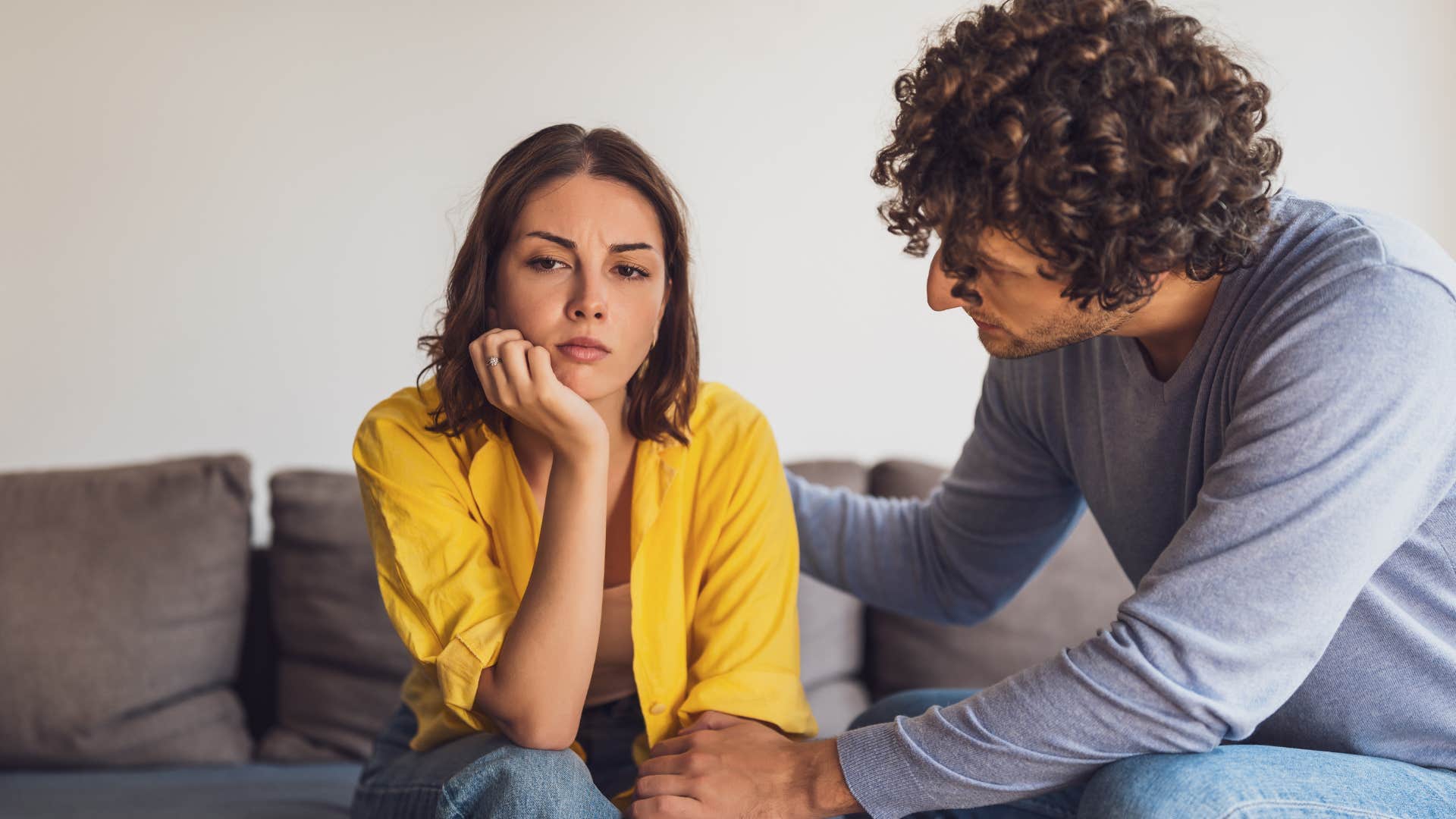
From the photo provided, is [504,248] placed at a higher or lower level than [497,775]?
Result: higher

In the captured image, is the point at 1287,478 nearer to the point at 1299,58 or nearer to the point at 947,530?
the point at 947,530

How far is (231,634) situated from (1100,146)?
5.74 ft

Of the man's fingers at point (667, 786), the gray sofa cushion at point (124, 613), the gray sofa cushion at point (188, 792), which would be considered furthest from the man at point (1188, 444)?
the gray sofa cushion at point (124, 613)

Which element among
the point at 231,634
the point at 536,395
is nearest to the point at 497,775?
the point at 536,395

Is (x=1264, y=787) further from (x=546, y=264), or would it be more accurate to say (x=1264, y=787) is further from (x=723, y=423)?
(x=546, y=264)

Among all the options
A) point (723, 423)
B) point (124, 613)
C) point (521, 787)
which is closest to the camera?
point (521, 787)

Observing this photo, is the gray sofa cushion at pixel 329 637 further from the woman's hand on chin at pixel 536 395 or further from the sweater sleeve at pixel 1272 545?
the sweater sleeve at pixel 1272 545

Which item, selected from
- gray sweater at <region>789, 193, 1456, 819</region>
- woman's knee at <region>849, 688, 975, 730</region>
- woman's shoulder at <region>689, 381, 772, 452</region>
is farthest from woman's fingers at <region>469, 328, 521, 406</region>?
woman's knee at <region>849, 688, 975, 730</region>

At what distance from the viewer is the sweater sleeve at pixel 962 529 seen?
1.63 m

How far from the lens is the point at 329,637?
6.81 feet

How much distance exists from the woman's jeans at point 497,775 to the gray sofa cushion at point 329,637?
0.53 m

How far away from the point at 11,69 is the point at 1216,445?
2311 mm

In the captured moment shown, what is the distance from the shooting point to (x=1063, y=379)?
1.47m

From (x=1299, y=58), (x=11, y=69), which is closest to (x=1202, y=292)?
(x=1299, y=58)
